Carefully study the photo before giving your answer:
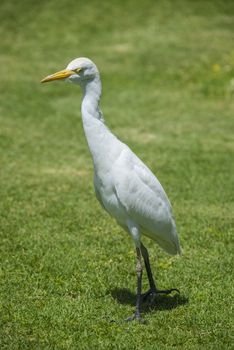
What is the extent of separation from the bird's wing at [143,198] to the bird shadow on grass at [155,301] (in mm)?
516

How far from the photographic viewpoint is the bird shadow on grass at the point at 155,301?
16.9ft

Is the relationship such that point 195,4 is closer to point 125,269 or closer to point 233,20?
point 233,20

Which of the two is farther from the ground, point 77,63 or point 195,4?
point 77,63

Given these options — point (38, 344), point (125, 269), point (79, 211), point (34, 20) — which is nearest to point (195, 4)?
point (34, 20)

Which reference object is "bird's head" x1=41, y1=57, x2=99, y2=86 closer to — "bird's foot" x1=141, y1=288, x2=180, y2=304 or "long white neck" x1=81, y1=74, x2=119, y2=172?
"long white neck" x1=81, y1=74, x2=119, y2=172

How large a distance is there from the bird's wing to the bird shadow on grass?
0.52m

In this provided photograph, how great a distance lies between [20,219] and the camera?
7.13 meters

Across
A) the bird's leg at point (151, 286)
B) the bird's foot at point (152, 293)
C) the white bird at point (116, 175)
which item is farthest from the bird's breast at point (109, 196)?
the bird's foot at point (152, 293)

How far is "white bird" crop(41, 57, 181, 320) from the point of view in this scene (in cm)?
477

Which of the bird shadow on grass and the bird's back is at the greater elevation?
the bird's back

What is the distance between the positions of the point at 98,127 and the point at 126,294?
1.54m

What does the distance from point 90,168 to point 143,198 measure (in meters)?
4.54

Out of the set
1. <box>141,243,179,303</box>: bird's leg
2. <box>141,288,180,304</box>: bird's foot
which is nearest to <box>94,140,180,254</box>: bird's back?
<box>141,243,179,303</box>: bird's leg

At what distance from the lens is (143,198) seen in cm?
483
